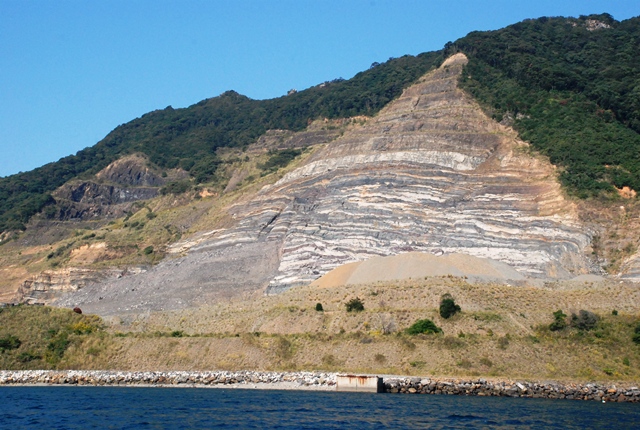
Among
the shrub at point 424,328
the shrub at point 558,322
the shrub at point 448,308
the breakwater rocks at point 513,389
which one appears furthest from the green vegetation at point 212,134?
the breakwater rocks at point 513,389

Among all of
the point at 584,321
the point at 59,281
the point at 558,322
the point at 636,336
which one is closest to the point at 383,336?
the point at 558,322

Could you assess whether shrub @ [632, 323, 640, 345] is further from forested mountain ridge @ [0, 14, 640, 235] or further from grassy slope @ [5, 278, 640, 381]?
forested mountain ridge @ [0, 14, 640, 235]

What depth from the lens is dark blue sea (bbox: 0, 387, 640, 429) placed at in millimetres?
34250

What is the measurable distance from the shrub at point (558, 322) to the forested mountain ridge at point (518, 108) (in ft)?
94.4

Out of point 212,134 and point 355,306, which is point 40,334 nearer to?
point 355,306

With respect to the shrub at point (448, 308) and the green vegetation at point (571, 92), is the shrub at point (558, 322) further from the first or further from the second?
the green vegetation at point (571, 92)

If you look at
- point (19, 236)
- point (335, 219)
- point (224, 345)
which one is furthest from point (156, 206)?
point (224, 345)

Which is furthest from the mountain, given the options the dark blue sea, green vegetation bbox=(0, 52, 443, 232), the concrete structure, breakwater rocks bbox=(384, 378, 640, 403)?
the dark blue sea

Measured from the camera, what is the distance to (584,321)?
53.4 meters

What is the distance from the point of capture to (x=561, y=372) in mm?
47688

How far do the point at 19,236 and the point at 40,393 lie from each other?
97.1m

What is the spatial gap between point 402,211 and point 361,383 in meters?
42.2

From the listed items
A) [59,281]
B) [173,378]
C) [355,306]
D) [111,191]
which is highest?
[111,191]

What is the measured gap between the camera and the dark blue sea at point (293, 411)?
34.2m
